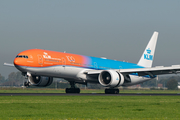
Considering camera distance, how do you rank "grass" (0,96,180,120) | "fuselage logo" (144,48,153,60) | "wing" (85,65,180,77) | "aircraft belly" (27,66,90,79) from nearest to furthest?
"grass" (0,96,180,120) < "aircraft belly" (27,66,90,79) < "wing" (85,65,180,77) < "fuselage logo" (144,48,153,60)

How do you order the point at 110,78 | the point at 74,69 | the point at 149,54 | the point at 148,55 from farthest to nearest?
the point at 149,54, the point at 148,55, the point at 74,69, the point at 110,78

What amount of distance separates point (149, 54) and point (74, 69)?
830 inches

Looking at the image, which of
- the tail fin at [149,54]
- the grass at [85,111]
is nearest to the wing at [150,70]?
the tail fin at [149,54]

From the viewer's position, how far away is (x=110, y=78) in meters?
42.6

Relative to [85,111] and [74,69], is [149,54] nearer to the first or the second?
[74,69]

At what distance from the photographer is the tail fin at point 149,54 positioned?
5812cm

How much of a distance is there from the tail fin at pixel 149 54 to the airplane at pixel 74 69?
705 centimetres

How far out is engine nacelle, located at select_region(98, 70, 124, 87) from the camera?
41.7 m

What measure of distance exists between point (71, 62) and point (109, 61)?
30.2 feet

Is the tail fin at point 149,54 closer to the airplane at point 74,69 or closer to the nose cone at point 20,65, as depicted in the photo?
the airplane at point 74,69

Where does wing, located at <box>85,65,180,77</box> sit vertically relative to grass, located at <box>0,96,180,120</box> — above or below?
above

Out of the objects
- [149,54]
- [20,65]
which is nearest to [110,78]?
[20,65]

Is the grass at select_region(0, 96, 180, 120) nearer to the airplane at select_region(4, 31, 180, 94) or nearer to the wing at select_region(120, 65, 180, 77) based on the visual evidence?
the airplane at select_region(4, 31, 180, 94)

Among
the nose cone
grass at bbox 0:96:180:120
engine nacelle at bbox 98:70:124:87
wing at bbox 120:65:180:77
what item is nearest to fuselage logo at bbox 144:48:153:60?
wing at bbox 120:65:180:77
